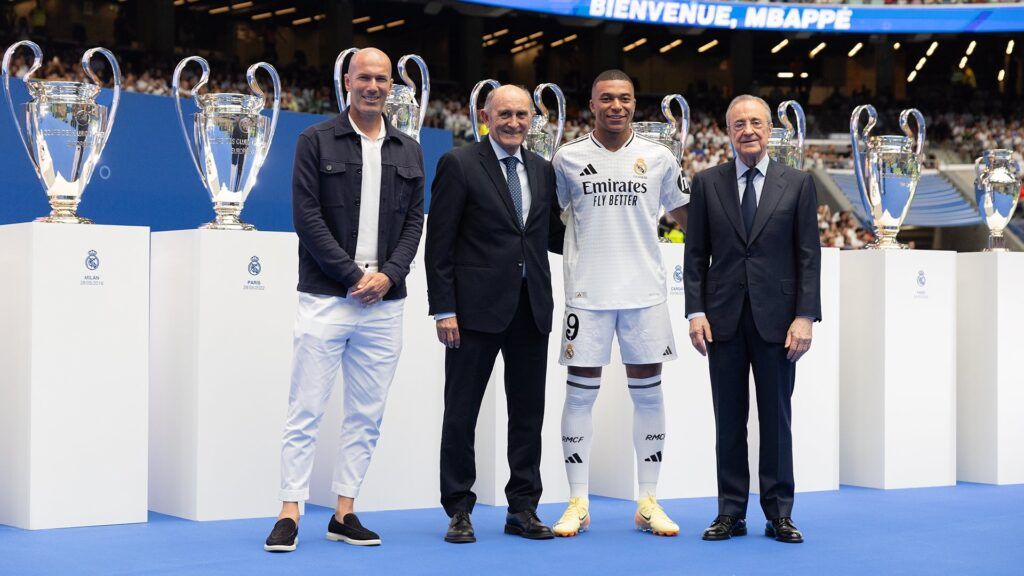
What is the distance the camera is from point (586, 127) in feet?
70.6

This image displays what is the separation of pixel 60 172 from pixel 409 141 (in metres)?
1.35

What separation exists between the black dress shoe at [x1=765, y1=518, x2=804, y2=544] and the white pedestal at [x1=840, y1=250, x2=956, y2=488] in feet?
5.65

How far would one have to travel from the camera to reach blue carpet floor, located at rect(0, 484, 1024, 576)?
3.41 metres

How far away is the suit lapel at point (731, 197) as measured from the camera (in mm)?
4023

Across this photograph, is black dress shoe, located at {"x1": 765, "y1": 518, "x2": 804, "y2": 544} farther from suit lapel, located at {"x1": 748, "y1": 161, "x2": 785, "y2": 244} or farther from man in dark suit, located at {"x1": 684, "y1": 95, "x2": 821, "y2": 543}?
suit lapel, located at {"x1": 748, "y1": 161, "x2": 785, "y2": 244}

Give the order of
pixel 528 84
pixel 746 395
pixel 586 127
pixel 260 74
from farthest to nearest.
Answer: pixel 528 84 < pixel 586 127 < pixel 260 74 < pixel 746 395

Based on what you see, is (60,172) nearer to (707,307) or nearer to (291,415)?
(291,415)

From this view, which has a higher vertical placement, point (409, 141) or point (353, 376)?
point (409, 141)

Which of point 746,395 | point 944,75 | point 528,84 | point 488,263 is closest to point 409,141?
point 488,263

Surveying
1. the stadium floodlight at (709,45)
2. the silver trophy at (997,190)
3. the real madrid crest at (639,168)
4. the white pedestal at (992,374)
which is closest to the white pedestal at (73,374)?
the real madrid crest at (639,168)

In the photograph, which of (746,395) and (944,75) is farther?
(944,75)

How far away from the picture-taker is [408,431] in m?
4.75

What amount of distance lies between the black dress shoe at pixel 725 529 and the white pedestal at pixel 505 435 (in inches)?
38.1

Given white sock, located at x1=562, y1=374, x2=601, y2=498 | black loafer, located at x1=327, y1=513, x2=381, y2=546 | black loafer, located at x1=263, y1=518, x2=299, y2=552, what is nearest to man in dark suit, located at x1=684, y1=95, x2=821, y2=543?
white sock, located at x1=562, y1=374, x2=601, y2=498
